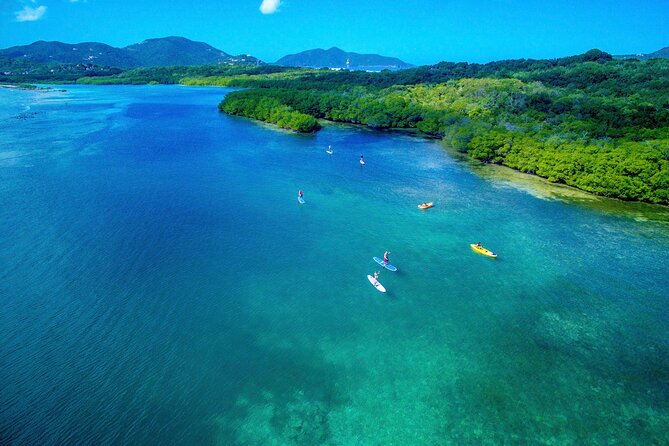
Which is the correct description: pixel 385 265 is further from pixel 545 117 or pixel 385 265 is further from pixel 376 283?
pixel 545 117

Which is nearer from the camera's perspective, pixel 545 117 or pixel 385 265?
pixel 385 265

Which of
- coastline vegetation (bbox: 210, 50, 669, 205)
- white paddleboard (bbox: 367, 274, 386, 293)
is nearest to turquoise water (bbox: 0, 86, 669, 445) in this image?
white paddleboard (bbox: 367, 274, 386, 293)

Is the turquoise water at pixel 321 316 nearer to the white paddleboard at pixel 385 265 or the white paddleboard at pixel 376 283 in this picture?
the white paddleboard at pixel 376 283

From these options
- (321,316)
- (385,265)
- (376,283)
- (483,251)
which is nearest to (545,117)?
(483,251)

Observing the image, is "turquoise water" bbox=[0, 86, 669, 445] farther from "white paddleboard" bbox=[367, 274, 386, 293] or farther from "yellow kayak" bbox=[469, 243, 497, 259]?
"yellow kayak" bbox=[469, 243, 497, 259]

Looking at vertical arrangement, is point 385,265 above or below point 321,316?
above

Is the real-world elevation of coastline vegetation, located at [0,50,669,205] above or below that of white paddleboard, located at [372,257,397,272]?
above

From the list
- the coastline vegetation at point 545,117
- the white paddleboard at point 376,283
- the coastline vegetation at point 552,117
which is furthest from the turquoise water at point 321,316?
the coastline vegetation at point 545,117

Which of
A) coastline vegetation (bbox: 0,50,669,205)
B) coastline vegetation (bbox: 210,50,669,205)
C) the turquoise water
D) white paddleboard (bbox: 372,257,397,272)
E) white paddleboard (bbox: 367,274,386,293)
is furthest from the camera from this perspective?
coastline vegetation (bbox: 0,50,669,205)

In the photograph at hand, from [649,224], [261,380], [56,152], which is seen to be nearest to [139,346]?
[261,380]
